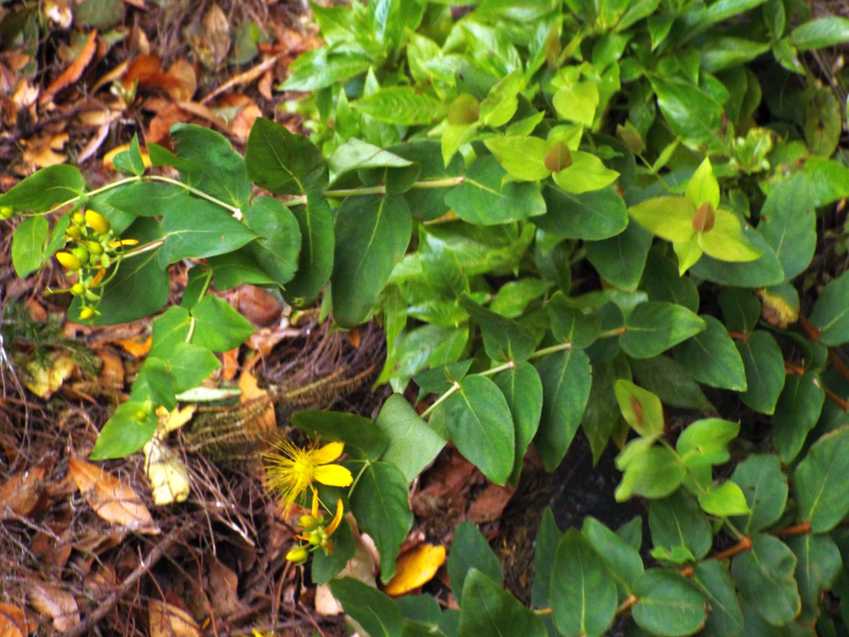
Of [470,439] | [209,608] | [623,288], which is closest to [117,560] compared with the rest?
[209,608]

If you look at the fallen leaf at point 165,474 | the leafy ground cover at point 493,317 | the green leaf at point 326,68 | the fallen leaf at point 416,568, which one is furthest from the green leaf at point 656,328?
the fallen leaf at point 165,474

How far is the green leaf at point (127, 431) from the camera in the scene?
1.00 metres

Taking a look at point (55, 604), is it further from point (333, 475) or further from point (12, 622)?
point (333, 475)

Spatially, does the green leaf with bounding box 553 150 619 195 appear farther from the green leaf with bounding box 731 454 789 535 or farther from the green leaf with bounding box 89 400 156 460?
the green leaf with bounding box 89 400 156 460

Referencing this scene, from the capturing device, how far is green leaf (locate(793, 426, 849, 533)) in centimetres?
115

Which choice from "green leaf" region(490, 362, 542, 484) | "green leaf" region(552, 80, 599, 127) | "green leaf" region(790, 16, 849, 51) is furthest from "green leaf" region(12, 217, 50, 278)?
"green leaf" region(790, 16, 849, 51)

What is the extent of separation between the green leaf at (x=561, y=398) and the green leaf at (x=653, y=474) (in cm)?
10

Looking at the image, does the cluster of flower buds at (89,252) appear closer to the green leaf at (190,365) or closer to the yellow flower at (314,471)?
the green leaf at (190,365)

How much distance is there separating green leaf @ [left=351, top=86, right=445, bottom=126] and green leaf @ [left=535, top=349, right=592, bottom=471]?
0.52m

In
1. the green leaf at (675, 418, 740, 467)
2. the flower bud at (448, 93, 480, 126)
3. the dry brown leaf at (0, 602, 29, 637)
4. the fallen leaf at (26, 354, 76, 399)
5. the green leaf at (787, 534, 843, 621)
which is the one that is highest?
the flower bud at (448, 93, 480, 126)

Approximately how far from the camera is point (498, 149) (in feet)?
3.54

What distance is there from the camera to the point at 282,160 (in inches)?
39.7

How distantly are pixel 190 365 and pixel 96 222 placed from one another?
19 centimetres

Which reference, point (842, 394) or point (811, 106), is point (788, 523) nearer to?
point (842, 394)
